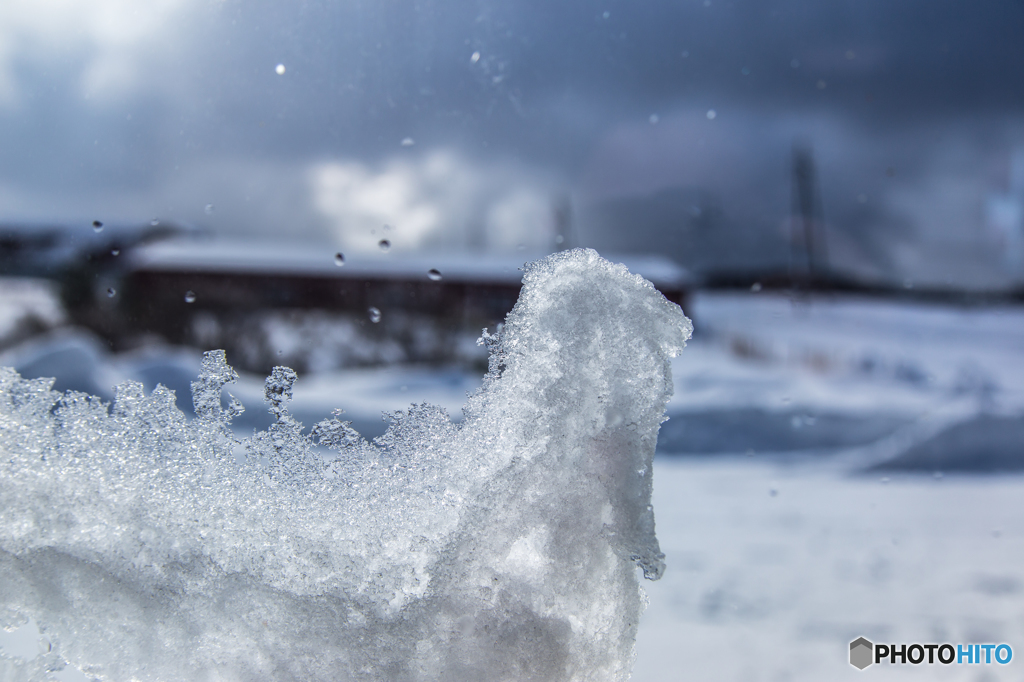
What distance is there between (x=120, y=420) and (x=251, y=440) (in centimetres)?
20

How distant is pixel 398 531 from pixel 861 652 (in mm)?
1439

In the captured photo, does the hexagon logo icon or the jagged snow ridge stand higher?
the jagged snow ridge

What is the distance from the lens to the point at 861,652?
1564 millimetres

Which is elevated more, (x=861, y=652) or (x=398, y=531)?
(x=398, y=531)

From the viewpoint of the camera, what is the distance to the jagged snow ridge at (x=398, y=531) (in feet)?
2.26

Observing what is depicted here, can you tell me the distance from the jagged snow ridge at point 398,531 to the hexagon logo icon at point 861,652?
115cm

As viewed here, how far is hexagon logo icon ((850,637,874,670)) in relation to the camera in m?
1.52

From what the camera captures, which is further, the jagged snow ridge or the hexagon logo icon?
the hexagon logo icon

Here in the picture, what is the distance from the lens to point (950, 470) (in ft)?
12.9

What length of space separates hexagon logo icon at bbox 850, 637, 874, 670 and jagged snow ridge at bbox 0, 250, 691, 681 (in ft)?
3.79

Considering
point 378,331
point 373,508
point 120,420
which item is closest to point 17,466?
point 120,420

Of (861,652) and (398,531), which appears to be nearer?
(398,531)

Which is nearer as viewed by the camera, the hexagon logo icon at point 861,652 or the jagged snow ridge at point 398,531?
the jagged snow ridge at point 398,531

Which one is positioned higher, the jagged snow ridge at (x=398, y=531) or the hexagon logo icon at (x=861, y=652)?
the jagged snow ridge at (x=398, y=531)
